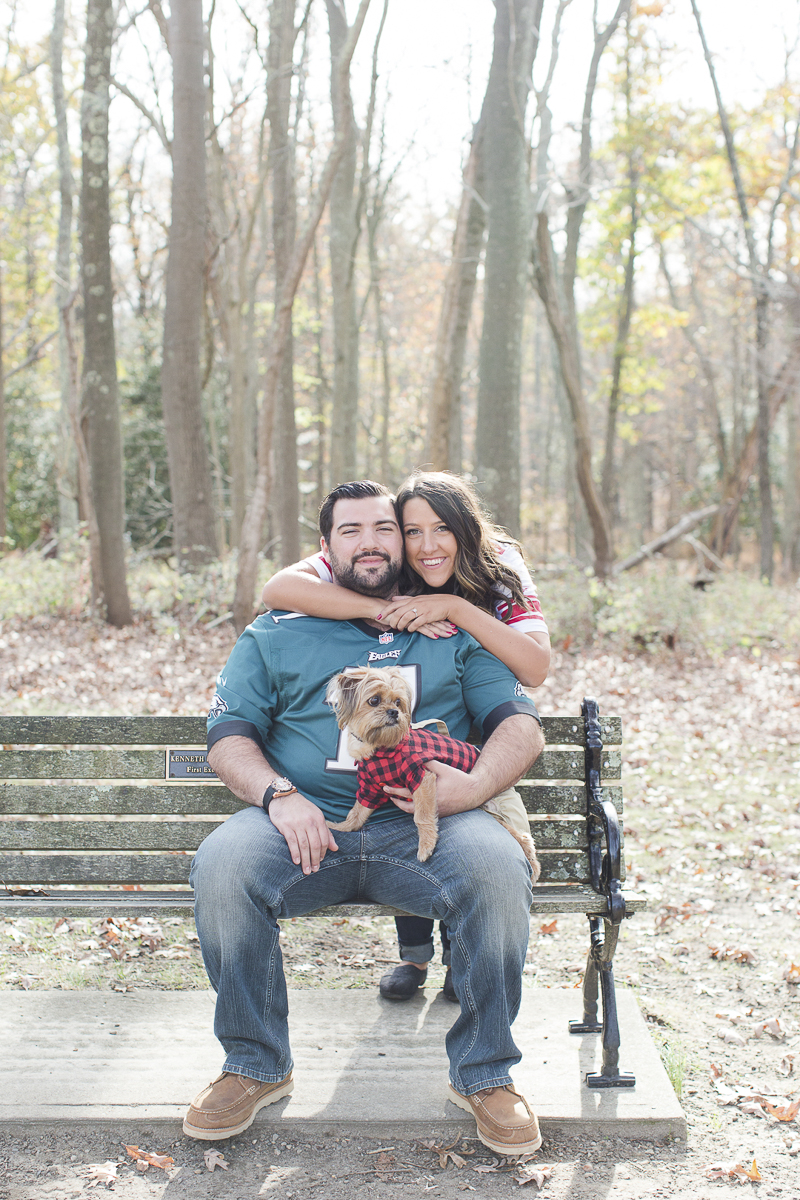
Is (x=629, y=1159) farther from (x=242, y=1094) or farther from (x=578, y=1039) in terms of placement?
(x=242, y=1094)

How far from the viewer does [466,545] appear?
10.8ft

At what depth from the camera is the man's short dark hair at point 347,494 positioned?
3285 millimetres

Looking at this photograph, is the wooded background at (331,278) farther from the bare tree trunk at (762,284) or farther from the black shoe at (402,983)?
the black shoe at (402,983)

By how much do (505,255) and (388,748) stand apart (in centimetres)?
682

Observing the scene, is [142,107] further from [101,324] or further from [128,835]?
[128,835]

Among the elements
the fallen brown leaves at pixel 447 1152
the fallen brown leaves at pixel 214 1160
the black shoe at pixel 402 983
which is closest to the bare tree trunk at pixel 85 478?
the black shoe at pixel 402 983

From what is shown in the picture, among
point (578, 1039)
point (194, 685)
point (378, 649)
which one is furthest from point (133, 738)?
point (194, 685)

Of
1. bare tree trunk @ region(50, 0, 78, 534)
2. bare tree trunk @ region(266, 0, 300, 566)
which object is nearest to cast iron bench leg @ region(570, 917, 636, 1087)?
bare tree trunk @ region(266, 0, 300, 566)

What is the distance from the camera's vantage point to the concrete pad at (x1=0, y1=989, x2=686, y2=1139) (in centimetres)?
277

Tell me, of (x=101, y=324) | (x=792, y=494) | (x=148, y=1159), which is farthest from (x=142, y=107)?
(x=792, y=494)

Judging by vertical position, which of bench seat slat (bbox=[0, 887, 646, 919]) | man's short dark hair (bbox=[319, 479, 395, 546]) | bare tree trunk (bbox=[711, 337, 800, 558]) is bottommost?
bench seat slat (bbox=[0, 887, 646, 919])

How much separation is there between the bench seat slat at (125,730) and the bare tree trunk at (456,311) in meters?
5.59

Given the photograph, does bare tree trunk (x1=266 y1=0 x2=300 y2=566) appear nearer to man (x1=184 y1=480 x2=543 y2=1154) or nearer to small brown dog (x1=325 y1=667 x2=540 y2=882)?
man (x1=184 y1=480 x2=543 y2=1154)

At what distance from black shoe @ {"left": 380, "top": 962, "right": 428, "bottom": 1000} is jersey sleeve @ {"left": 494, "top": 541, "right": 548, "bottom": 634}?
52.4 inches
